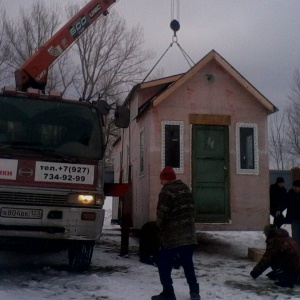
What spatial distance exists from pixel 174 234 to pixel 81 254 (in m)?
2.28

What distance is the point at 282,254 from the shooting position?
7.20 metres

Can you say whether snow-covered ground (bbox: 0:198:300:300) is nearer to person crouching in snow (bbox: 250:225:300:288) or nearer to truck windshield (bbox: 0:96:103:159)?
person crouching in snow (bbox: 250:225:300:288)

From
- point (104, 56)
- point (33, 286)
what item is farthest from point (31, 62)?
point (104, 56)

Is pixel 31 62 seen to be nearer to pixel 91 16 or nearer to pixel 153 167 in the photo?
pixel 91 16

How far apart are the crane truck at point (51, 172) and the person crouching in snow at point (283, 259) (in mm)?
Result: 2618

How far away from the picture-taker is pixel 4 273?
7906 mm

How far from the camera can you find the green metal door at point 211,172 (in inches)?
451

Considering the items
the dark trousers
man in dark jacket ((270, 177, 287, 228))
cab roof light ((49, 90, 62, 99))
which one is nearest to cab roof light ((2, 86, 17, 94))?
cab roof light ((49, 90, 62, 99))

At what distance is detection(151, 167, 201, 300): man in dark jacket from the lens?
20.4 ft

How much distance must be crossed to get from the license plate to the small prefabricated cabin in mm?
4465

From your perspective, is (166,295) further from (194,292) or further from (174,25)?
(174,25)

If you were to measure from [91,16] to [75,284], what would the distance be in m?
8.11

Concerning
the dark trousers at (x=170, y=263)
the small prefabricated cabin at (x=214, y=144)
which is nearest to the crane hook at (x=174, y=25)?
the small prefabricated cabin at (x=214, y=144)

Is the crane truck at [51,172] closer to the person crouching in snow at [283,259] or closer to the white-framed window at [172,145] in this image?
the person crouching in snow at [283,259]
